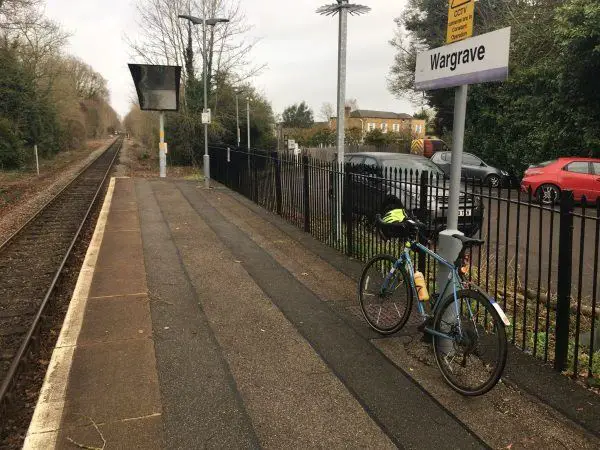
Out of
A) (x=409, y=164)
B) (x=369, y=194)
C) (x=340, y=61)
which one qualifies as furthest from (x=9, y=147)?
(x=369, y=194)

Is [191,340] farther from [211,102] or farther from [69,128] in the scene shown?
[69,128]

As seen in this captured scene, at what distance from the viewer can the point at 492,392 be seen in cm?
374

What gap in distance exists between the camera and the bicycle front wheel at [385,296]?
460 cm

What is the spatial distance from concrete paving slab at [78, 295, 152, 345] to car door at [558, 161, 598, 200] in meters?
13.3

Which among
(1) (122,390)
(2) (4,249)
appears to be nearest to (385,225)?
(1) (122,390)

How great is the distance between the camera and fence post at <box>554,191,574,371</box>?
3797 millimetres

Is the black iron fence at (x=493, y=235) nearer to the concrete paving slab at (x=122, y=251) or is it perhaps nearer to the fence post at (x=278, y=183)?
the fence post at (x=278, y=183)

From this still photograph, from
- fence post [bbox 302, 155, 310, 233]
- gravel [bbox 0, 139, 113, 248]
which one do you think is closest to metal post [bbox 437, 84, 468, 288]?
fence post [bbox 302, 155, 310, 233]

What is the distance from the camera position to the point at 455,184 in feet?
14.0

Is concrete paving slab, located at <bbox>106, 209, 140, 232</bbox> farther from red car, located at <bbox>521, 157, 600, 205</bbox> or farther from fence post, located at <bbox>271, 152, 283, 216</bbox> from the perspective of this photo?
red car, located at <bbox>521, 157, 600, 205</bbox>

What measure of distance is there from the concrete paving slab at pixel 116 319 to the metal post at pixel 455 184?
8.97ft

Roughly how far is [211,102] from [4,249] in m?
21.7

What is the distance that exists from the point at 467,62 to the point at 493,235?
26.2 ft

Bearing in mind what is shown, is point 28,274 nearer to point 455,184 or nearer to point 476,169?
point 455,184
